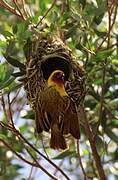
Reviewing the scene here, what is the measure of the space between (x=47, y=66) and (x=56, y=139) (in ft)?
1.55

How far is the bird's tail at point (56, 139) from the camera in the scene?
3.12 meters

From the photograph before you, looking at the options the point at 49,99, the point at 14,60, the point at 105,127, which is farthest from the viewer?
the point at 105,127

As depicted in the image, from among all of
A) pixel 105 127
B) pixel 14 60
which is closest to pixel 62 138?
pixel 14 60

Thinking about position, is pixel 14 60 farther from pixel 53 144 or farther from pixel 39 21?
pixel 53 144

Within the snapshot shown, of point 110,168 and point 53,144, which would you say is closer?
point 53,144

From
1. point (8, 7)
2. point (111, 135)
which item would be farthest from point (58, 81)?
point (111, 135)

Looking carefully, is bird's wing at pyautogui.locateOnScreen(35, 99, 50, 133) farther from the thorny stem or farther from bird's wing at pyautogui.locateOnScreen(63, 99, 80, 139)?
the thorny stem

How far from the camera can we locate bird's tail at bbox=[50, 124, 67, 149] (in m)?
3.12

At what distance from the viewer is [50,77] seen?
10.6 ft

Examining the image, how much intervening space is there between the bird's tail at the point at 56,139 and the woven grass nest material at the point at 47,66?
16 centimetres

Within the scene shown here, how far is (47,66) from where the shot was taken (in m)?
3.42

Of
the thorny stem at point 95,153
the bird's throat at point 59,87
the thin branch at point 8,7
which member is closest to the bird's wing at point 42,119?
the bird's throat at point 59,87

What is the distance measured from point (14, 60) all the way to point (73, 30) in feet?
1.33

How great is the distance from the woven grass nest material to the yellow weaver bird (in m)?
0.05
